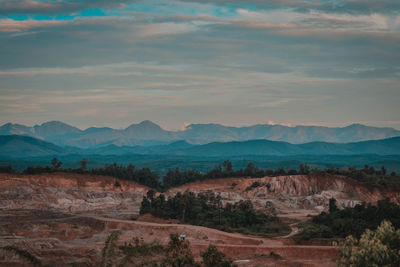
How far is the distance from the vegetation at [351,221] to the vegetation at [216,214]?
19.4 feet

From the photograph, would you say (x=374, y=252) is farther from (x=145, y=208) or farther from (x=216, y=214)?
(x=145, y=208)

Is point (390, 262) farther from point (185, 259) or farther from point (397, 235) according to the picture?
point (185, 259)

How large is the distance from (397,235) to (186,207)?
5244 cm

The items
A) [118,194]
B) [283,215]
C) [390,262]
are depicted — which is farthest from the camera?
[118,194]

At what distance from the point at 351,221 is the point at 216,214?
2152 centimetres

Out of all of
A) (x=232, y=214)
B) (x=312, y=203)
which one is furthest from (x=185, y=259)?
(x=312, y=203)

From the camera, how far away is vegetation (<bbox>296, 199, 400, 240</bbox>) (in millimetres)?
57438

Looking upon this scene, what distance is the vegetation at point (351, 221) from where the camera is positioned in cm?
5744

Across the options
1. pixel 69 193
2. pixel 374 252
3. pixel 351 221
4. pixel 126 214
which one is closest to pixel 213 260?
pixel 374 252

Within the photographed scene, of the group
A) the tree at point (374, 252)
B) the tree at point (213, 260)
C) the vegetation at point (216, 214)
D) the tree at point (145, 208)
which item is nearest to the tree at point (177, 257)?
the tree at point (213, 260)

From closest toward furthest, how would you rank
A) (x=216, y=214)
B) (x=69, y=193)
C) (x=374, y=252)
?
(x=374, y=252) → (x=216, y=214) → (x=69, y=193)

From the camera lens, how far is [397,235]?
28.5 m

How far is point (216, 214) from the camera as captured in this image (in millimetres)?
74688

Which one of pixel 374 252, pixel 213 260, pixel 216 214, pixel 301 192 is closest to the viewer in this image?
pixel 374 252
